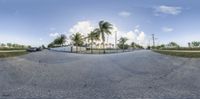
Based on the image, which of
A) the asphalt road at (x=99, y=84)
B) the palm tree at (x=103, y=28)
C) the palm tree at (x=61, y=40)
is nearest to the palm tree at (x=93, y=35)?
the palm tree at (x=103, y=28)

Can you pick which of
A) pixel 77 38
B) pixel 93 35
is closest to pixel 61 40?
pixel 77 38

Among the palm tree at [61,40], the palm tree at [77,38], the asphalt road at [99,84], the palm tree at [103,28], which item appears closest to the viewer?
the asphalt road at [99,84]

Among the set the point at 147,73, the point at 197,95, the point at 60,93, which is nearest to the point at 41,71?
the point at 60,93

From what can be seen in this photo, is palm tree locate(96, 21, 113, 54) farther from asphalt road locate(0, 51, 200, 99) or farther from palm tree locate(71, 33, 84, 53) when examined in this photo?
asphalt road locate(0, 51, 200, 99)

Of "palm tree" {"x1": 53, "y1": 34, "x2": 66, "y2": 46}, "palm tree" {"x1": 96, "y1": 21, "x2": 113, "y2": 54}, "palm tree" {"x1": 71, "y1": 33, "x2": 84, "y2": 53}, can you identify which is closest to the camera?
"palm tree" {"x1": 96, "y1": 21, "x2": 113, "y2": 54}

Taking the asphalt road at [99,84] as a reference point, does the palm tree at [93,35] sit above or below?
above

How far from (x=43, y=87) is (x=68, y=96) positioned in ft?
5.86

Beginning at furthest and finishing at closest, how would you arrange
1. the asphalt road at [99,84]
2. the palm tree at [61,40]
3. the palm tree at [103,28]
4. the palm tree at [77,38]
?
1. the palm tree at [61,40]
2. the palm tree at [77,38]
3. the palm tree at [103,28]
4. the asphalt road at [99,84]

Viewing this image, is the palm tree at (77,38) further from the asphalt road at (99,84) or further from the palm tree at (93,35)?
the asphalt road at (99,84)

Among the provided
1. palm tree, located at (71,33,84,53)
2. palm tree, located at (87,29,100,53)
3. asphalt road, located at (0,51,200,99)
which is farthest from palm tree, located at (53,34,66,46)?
asphalt road, located at (0,51,200,99)

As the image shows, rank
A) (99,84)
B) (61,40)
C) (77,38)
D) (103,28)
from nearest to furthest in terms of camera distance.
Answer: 1. (99,84)
2. (103,28)
3. (77,38)
4. (61,40)

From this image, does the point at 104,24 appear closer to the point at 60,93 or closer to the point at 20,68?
the point at 20,68

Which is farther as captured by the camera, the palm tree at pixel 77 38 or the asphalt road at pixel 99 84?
the palm tree at pixel 77 38

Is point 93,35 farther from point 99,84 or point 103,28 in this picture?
point 99,84
